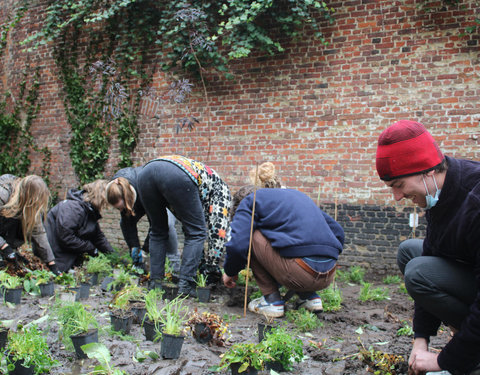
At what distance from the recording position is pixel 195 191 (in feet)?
12.3

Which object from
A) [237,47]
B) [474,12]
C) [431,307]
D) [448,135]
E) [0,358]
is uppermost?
[474,12]

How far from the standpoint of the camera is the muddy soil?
7.73 feet

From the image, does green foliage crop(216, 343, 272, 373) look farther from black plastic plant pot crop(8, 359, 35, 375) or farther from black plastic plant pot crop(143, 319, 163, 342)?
black plastic plant pot crop(8, 359, 35, 375)

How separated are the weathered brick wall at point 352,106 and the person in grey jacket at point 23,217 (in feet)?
8.84

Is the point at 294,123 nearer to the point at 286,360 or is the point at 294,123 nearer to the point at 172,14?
the point at 172,14

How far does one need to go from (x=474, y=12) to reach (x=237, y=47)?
2995mm

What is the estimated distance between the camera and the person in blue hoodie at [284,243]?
3.15 meters

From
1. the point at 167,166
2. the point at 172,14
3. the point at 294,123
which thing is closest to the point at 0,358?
the point at 167,166

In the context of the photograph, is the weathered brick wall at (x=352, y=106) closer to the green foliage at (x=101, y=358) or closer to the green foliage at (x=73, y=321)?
the green foliage at (x=73, y=321)

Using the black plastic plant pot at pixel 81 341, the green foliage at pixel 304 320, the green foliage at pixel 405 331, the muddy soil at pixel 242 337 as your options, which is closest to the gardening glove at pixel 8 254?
the muddy soil at pixel 242 337

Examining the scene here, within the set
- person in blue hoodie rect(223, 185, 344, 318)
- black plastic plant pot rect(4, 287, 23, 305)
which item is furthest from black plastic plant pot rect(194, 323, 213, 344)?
black plastic plant pot rect(4, 287, 23, 305)

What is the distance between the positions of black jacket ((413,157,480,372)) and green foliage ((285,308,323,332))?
1.05 metres

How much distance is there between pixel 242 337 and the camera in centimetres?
295

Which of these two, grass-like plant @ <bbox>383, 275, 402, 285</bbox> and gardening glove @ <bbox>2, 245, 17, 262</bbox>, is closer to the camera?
gardening glove @ <bbox>2, 245, 17, 262</bbox>
